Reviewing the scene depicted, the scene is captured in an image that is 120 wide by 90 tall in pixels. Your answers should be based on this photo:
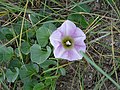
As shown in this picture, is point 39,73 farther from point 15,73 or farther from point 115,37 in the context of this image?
point 115,37

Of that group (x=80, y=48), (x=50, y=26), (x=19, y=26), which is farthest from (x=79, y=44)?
(x=19, y=26)

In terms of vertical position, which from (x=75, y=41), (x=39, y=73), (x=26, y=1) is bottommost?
(x=39, y=73)

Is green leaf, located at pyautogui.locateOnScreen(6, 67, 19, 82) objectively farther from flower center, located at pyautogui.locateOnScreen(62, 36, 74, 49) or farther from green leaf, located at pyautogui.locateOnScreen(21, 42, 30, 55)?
flower center, located at pyautogui.locateOnScreen(62, 36, 74, 49)

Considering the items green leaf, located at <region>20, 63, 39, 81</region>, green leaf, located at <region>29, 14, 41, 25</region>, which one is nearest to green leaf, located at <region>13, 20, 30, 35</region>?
green leaf, located at <region>29, 14, 41, 25</region>

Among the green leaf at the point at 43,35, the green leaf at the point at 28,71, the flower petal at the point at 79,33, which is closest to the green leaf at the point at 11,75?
the green leaf at the point at 28,71

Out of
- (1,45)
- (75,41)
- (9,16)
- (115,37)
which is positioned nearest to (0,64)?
(1,45)

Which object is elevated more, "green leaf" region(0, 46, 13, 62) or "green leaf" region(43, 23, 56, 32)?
"green leaf" region(43, 23, 56, 32)

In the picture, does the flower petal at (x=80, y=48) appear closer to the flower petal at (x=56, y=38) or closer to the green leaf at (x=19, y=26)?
the flower petal at (x=56, y=38)
